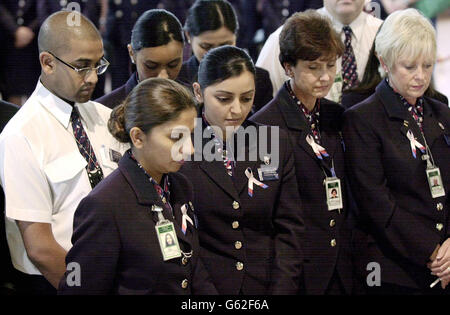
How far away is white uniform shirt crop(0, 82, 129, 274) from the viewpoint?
2379 millimetres

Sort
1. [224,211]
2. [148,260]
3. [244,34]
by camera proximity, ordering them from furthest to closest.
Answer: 1. [244,34]
2. [224,211]
3. [148,260]

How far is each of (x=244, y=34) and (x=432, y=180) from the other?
11.9 ft

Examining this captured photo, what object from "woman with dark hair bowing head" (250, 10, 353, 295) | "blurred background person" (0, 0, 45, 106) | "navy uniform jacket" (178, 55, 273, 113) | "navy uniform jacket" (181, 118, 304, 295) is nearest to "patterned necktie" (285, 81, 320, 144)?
"woman with dark hair bowing head" (250, 10, 353, 295)

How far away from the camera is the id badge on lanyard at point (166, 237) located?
2209mm

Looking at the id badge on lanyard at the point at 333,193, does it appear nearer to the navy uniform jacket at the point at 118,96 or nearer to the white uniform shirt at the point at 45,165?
the white uniform shirt at the point at 45,165

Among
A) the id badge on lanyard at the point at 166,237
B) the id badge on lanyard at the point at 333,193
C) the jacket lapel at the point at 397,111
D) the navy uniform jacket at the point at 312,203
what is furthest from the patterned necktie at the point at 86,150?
the jacket lapel at the point at 397,111

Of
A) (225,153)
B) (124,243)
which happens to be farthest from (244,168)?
(124,243)

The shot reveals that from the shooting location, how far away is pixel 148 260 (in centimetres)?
218

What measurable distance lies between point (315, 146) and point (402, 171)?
355 millimetres

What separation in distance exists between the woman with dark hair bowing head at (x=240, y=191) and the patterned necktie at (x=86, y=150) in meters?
0.32

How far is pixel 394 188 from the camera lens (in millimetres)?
2818

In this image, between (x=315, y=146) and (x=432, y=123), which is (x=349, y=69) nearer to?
(x=432, y=123)

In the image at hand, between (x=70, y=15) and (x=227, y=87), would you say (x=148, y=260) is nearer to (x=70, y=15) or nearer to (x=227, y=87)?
(x=227, y=87)

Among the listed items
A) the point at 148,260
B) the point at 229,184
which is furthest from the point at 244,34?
the point at 148,260
